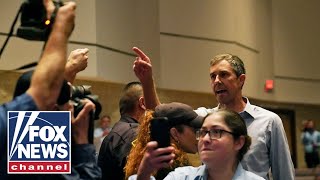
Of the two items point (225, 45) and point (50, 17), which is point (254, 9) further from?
point (50, 17)

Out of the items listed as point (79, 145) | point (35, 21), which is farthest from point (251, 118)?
point (35, 21)

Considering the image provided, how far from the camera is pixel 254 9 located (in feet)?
42.4

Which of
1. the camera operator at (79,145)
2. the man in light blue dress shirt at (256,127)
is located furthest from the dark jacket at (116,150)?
the camera operator at (79,145)

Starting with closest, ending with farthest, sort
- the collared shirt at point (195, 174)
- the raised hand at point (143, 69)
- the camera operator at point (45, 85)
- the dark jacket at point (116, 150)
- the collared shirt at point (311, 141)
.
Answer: the camera operator at point (45, 85)
the collared shirt at point (195, 174)
the raised hand at point (143, 69)
the dark jacket at point (116, 150)
the collared shirt at point (311, 141)

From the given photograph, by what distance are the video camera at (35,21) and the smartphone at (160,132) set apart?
1.80 feet

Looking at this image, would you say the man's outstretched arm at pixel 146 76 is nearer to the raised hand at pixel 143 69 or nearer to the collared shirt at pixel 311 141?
the raised hand at pixel 143 69

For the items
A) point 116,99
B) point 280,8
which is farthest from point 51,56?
point 280,8

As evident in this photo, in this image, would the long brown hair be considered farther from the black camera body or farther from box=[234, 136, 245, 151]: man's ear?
the black camera body

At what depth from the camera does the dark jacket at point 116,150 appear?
3.72 m

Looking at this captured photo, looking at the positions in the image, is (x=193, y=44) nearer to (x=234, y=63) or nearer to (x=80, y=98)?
(x=234, y=63)

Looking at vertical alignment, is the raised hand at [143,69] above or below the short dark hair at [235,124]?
above

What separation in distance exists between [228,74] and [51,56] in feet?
5.96

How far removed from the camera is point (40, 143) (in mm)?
2553

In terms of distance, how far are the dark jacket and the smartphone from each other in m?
1.13
